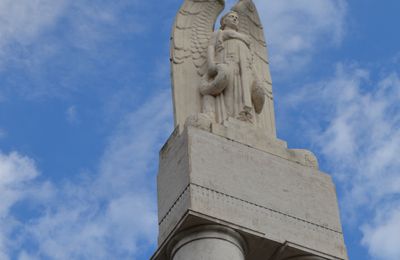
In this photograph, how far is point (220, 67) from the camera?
689 inches

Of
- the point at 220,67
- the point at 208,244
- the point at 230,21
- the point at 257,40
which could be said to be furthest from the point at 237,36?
the point at 208,244

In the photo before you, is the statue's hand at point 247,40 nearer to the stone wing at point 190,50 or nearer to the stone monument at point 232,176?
the stone monument at point 232,176

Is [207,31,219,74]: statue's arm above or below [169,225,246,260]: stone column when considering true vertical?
above

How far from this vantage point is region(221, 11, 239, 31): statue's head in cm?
1897

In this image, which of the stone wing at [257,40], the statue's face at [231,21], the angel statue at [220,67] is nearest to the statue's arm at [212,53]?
the angel statue at [220,67]

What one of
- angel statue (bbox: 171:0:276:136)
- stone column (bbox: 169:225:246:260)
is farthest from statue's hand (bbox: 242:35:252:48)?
stone column (bbox: 169:225:246:260)

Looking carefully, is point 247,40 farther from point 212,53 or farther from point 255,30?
point 255,30

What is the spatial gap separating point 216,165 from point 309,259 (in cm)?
212

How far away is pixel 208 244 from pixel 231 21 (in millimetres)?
6097

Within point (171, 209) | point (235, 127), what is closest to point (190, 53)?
point (235, 127)

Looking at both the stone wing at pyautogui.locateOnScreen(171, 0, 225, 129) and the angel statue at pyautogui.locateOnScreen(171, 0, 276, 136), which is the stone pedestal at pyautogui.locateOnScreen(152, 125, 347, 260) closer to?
the angel statue at pyautogui.locateOnScreen(171, 0, 276, 136)

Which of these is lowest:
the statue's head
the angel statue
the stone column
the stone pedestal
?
the stone column

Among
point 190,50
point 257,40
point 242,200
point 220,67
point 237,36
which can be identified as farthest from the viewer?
point 257,40

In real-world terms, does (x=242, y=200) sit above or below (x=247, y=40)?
below
